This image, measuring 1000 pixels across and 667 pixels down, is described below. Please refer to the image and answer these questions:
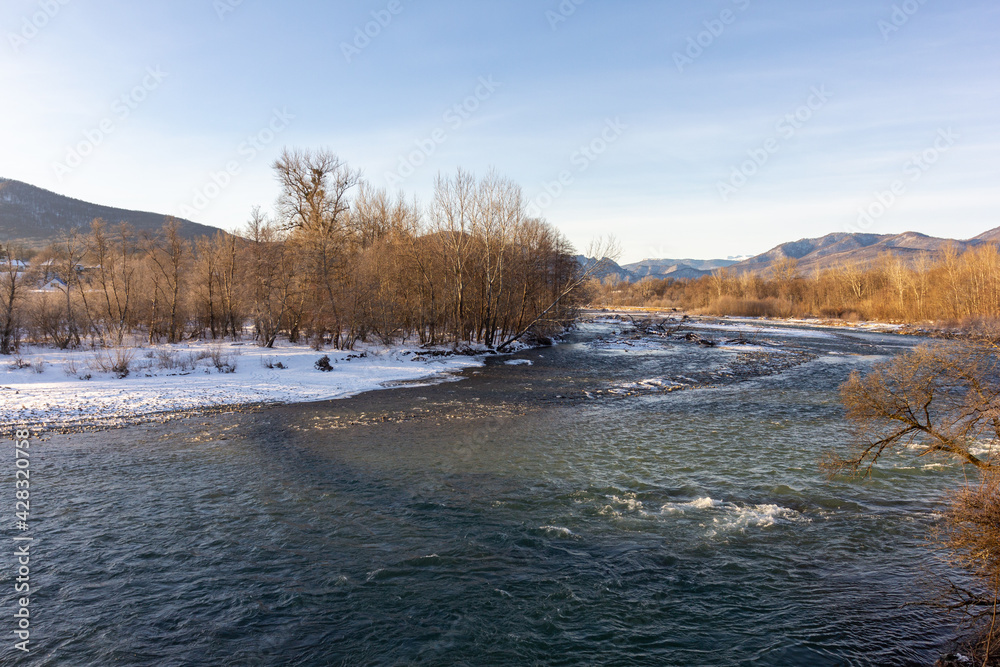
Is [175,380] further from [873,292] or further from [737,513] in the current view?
[873,292]

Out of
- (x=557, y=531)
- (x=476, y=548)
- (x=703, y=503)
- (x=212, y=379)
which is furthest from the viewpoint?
(x=212, y=379)

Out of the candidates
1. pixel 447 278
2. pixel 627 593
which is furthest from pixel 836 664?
pixel 447 278

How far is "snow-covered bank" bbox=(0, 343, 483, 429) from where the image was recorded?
1631 centimetres

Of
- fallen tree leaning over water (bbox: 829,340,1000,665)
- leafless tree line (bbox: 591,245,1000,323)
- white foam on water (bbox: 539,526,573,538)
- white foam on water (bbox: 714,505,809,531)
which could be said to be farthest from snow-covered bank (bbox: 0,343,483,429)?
leafless tree line (bbox: 591,245,1000,323)

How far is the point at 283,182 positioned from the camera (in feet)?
130

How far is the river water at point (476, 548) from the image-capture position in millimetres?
5781

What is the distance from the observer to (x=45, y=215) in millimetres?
127438

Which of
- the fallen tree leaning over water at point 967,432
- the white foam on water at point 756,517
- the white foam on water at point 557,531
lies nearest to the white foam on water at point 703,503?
the white foam on water at point 756,517

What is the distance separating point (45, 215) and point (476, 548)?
17041 centimetres

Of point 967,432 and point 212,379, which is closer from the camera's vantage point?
point 967,432

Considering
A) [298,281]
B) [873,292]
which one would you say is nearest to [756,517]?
[298,281]

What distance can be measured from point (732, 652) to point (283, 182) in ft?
139

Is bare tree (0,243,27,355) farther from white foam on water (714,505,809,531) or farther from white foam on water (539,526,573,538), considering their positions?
white foam on water (714,505,809,531)

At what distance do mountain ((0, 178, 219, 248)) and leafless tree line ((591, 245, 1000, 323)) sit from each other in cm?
12165
